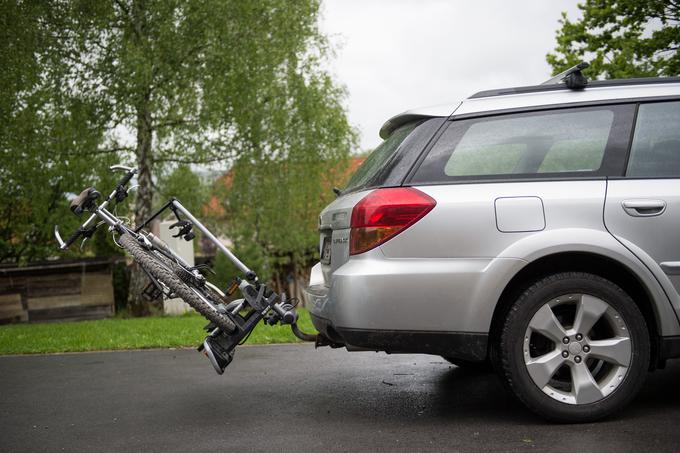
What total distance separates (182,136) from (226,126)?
1.22m

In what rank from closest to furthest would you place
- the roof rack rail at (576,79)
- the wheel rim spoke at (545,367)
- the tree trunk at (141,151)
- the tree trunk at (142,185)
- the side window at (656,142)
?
the wheel rim spoke at (545,367) → the side window at (656,142) → the roof rack rail at (576,79) → the tree trunk at (141,151) → the tree trunk at (142,185)

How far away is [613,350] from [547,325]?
15.8 inches

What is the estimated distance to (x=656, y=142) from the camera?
4699mm

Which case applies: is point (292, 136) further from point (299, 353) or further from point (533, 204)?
point (533, 204)

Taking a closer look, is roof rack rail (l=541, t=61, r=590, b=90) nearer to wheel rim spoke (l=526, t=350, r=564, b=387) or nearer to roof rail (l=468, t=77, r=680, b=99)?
roof rail (l=468, t=77, r=680, b=99)

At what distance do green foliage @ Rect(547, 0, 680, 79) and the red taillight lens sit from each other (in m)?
17.7

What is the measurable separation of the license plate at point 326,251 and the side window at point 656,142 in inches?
75.7

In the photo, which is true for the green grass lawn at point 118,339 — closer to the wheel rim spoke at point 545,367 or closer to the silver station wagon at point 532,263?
the silver station wagon at point 532,263

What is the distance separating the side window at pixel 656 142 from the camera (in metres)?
4.62

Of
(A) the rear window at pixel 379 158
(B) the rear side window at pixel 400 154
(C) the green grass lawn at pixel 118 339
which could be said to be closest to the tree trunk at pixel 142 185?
(C) the green grass lawn at pixel 118 339

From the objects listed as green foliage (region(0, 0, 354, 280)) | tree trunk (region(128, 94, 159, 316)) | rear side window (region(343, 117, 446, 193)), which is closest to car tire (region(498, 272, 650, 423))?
rear side window (region(343, 117, 446, 193))

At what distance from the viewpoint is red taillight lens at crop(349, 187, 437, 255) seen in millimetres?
4473

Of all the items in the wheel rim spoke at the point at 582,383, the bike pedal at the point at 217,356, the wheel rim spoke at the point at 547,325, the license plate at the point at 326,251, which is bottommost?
the bike pedal at the point at 217,356

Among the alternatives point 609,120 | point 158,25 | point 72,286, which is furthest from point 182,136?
point 609,120
